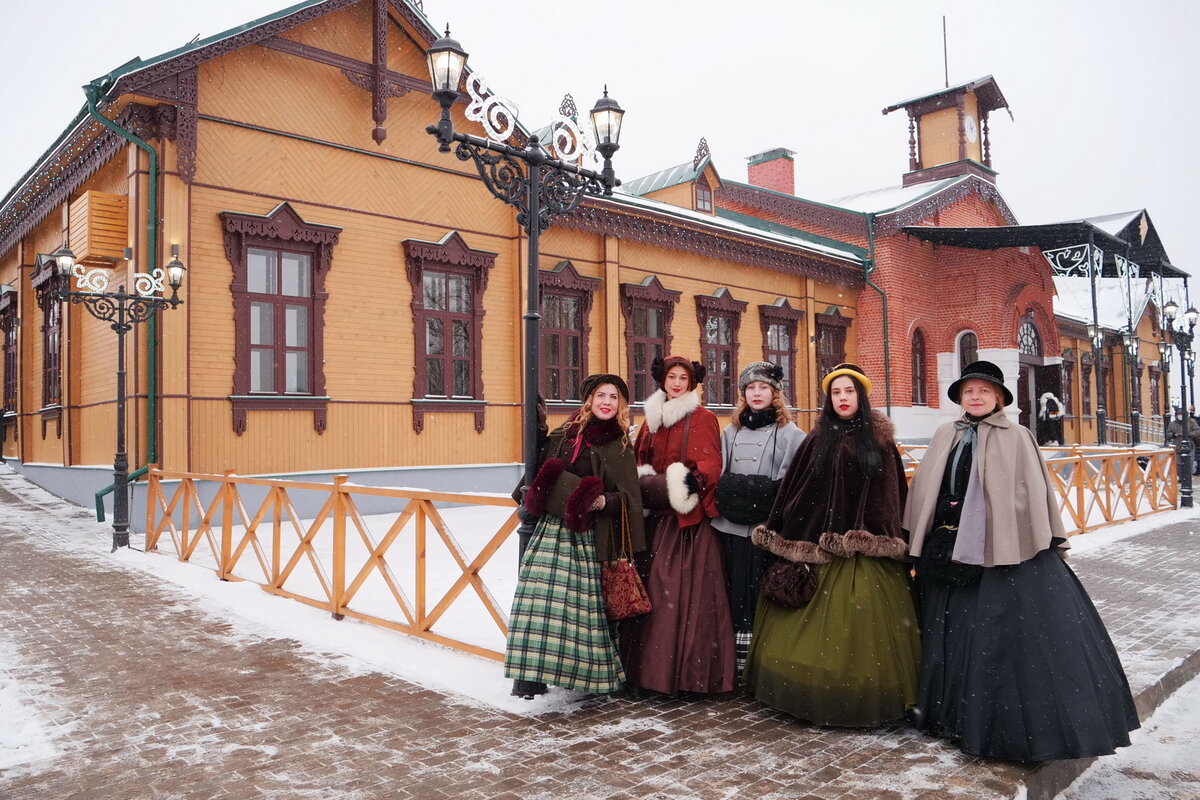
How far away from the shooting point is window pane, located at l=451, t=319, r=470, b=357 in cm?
1342

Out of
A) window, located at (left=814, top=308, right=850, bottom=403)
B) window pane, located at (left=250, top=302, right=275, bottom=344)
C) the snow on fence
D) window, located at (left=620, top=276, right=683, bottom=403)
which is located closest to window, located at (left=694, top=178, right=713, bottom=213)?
window, located at (left=620, top=276, right=683, bottom=403)

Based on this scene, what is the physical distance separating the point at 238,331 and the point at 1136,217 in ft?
65.1

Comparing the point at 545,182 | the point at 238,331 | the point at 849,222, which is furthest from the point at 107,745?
the point at 849,222

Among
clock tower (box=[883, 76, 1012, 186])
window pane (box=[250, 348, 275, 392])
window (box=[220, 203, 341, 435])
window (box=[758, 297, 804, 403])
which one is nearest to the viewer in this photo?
window (box=[220, 203, 341, 435])

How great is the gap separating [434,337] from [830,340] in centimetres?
1081

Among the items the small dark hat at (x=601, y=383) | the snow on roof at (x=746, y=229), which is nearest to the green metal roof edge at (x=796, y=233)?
the snow on roof at (x=746, y=229)

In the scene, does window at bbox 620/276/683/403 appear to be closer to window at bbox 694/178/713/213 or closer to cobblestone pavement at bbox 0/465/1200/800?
window at bbox 694/178/713/213

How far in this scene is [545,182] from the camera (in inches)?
217

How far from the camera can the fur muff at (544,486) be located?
4.36 metres

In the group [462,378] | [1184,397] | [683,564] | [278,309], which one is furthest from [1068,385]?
[683,564]

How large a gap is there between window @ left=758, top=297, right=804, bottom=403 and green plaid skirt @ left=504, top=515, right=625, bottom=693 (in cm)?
A: 1459

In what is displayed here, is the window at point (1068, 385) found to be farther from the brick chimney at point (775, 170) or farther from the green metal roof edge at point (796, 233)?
the brick chimney at point (775, 170)

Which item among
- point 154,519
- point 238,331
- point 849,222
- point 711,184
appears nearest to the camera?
point 154,519

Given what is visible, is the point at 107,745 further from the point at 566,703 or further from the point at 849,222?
the point at 849,222
